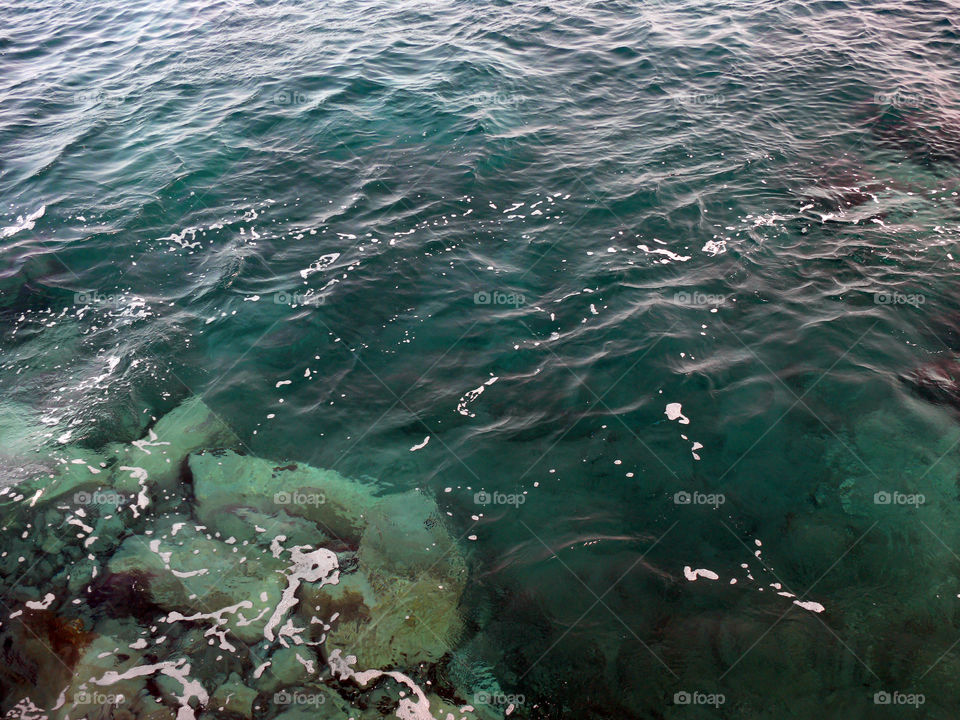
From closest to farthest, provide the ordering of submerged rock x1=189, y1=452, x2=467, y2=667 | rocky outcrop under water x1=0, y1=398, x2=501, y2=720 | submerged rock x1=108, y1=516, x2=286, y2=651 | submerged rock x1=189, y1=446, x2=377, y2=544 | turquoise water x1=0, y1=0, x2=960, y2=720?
rocky outcrop under water x1=0, y1=398, x2=501, y2=720, turquoise water x1=0, y1=0, x2=960, y2=720, submerged rock x1=189, y1=452, x2=467, y2=667, submerged rock x1=108, y1=516, x2=286, y2=651, submerged rock x1=189, y1=446, x2=377, y2=544

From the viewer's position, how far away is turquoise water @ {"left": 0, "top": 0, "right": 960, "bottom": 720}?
742 centimetres

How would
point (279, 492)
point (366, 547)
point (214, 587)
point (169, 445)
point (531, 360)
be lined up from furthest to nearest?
point (531, 360), point (169, 445), point (279, 492), point (366, 547), point (214, 587)

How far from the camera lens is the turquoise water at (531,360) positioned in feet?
24.3

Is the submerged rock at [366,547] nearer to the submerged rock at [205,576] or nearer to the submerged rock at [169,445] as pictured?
the submerged rock at [169,445]

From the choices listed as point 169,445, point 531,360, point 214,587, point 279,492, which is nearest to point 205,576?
point 214,587

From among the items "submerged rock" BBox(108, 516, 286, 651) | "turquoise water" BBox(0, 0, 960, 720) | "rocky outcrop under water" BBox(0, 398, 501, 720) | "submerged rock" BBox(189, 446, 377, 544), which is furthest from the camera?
"submerged rock" BBox(189, 446, 377, 544)

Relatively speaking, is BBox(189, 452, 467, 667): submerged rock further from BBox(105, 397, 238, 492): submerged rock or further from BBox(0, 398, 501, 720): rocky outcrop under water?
BBox(105, 397, 238, 492): submerged rock

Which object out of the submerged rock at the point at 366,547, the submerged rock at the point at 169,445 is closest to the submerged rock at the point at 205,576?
the submerged rock at the point at 366,547

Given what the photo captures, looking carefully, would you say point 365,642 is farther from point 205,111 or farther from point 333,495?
point 205,111

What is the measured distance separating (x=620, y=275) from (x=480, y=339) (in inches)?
125

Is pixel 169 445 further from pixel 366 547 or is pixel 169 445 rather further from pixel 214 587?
pixel 366 547

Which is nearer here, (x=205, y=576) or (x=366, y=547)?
(x=205, y=576)

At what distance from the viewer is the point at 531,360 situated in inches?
419

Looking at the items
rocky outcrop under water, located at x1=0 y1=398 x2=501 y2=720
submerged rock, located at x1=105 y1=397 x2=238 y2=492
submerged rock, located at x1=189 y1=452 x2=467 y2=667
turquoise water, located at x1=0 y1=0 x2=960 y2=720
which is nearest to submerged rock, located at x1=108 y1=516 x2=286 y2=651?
rocky outcrop under water, located at x1=0 y1=398 x2=501 y2=720
